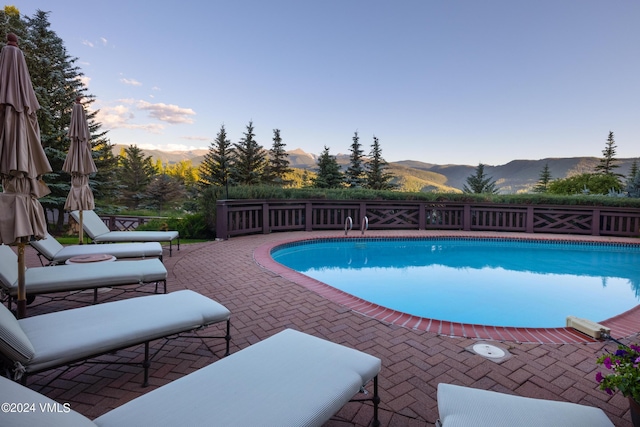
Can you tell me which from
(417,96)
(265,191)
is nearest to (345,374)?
(265,191)

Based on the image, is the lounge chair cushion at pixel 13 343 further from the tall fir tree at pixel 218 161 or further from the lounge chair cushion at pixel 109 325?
the tall fir tree at pixel 218 161

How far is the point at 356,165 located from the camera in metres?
26.4

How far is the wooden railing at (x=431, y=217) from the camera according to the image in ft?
31.3

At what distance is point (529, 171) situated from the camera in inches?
1678

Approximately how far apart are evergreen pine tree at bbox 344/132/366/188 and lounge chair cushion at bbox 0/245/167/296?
906 inches

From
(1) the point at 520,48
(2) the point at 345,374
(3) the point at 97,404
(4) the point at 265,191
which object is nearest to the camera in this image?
(2) the point at 345,374

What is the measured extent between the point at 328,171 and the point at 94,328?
2293cm

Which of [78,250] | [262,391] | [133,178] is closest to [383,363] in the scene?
[262,391]

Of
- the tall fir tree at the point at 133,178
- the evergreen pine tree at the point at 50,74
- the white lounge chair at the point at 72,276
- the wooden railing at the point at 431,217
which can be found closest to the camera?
the white lounge chair at the point at 72,276

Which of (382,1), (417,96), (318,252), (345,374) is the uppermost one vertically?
(382,1)

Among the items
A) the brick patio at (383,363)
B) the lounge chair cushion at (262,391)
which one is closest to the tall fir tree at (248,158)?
the brick patio at (383,363)

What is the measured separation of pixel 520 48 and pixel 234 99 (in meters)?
17.2

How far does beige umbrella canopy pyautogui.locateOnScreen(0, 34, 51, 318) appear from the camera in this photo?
8.26ft

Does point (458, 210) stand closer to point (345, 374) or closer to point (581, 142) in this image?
point (345, 374)
